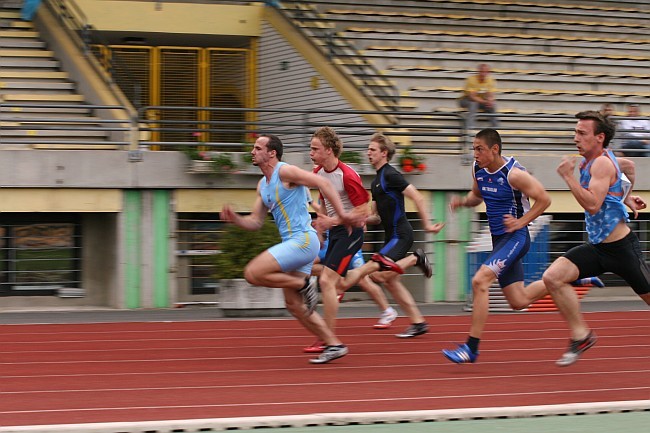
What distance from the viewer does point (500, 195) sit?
9.59m

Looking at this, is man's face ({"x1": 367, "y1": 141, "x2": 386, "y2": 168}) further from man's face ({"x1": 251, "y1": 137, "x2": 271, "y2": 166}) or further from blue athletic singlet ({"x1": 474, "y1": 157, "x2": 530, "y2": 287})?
man's face ({"x1": 251, "y1": 137, "x2": 271, "y2": 166})

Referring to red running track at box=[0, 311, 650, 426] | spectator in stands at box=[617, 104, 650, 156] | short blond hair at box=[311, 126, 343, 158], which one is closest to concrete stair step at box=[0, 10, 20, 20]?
red running track at box=[0, 311, 650, 426]

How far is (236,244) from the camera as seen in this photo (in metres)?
14.4

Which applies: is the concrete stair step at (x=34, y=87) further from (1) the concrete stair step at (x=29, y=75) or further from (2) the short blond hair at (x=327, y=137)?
(2) the short blond hair at (x=327, y=137)

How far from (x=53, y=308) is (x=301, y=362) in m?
7.23

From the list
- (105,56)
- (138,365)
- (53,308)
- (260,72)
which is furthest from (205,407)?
(260,72)

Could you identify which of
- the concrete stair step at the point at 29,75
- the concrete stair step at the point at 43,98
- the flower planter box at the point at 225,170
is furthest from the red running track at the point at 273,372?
the concrete stair step at the point at 29,75

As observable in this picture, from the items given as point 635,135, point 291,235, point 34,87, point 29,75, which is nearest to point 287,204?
point 291,235

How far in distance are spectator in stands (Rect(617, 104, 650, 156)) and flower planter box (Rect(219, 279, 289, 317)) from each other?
22.7ft

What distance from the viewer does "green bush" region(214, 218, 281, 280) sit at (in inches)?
561

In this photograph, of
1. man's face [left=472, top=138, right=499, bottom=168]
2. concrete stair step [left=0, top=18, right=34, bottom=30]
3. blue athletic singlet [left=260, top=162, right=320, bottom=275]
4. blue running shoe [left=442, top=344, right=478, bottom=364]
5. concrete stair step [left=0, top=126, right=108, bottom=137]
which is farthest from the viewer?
concrete stair step [left=0, top=18, right=34, bottom=30]

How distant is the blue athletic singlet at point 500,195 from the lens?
31.3 ft

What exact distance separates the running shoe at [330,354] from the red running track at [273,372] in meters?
0.07

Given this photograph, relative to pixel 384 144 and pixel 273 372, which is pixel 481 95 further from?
pixel 273 372
